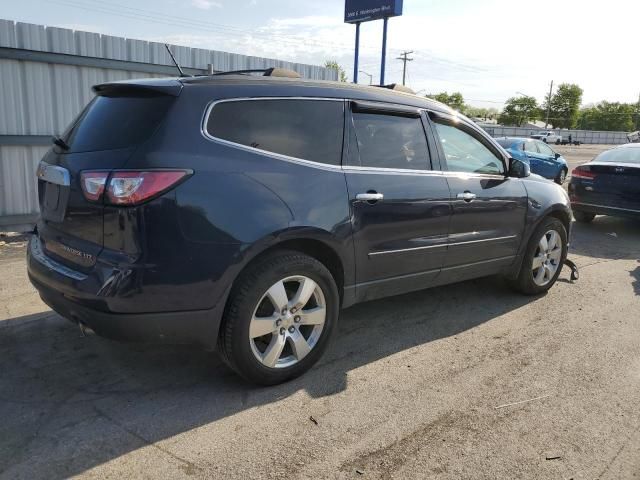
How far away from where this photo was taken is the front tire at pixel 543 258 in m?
5.22

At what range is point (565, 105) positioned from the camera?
115m

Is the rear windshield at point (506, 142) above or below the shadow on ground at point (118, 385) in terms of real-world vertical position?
above

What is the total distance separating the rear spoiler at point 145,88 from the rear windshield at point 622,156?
8709mm

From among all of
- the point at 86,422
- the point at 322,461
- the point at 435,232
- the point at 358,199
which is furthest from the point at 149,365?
the point at 435,232

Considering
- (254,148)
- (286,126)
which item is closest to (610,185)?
(286,126)

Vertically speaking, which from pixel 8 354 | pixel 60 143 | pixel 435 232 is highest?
pixel 60 143

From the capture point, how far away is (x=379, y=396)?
11.1ft

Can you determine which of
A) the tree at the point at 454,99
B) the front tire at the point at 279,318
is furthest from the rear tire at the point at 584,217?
the tree at the point at 454,99

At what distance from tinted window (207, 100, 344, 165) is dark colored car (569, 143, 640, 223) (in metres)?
7.10

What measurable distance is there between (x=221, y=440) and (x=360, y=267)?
147 centimetres

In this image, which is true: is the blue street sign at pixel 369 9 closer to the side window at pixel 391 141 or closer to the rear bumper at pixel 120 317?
the side window at pixel 391 141

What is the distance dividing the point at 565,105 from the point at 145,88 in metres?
127

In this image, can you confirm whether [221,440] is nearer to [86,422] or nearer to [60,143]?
[86,422]

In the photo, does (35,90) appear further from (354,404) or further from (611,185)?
(611,185)
